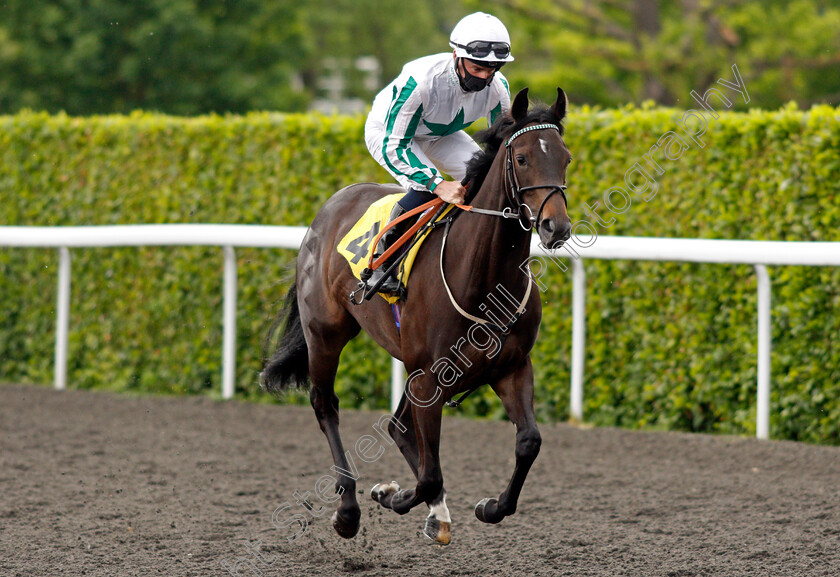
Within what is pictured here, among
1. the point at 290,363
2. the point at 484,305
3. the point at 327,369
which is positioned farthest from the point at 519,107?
the point at 290,363

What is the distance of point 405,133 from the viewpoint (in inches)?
160

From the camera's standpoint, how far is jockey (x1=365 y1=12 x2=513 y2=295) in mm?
3834

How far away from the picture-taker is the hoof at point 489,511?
3848 mm

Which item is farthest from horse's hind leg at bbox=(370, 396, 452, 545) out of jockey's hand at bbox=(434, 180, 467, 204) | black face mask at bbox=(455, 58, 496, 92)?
black face mask at bbox=(455, 58, 496, 92)

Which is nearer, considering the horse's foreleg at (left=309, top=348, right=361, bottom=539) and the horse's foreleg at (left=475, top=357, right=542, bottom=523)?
the horse's foreleg at (left=475, top=357, right=542, bottom=523)

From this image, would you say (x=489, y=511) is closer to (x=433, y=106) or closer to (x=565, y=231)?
(x=565, y=231)

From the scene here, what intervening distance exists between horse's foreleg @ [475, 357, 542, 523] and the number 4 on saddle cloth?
54 cm

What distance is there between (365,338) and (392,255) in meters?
3.12

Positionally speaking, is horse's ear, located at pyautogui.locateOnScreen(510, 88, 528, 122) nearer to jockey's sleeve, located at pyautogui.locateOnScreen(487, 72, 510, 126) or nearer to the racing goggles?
the racing goggles

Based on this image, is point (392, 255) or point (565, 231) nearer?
point (565, 231)

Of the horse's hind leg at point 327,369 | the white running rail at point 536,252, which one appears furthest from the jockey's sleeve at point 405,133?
the white running rail at point 536,252

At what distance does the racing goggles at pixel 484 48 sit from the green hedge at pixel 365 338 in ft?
6.75

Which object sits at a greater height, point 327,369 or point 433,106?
point 433,106

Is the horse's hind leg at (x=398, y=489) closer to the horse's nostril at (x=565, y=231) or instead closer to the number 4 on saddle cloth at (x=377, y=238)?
the number 4 on saddle cloth at (x=377, y=238)
